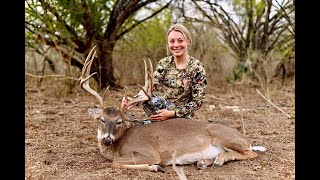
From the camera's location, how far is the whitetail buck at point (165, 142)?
4.93 m

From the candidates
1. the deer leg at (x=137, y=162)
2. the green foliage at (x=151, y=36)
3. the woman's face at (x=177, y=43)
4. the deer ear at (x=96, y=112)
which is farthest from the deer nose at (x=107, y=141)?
the green foliage at (x=151, y=36)

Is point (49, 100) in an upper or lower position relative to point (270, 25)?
lower

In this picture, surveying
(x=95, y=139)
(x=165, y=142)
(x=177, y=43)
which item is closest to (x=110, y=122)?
(x=165, y=142)

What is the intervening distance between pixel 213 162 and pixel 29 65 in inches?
292

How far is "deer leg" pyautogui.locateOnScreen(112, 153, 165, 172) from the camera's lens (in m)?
4.75

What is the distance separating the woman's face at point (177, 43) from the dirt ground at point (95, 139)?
1.38 meters

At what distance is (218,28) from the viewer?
12602 mm

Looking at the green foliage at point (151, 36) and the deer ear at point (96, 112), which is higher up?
the green foliage at point (151, 36)

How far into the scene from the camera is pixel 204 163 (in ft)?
16.3

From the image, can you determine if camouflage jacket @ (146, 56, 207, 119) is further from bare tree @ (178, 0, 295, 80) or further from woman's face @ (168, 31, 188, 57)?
bare tree @ (178, 0, 295, 80)

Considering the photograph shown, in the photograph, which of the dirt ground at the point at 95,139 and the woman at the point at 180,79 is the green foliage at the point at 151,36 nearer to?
the dirt ground at the point at 95,139

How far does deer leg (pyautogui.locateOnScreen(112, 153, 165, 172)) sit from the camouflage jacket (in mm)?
813
